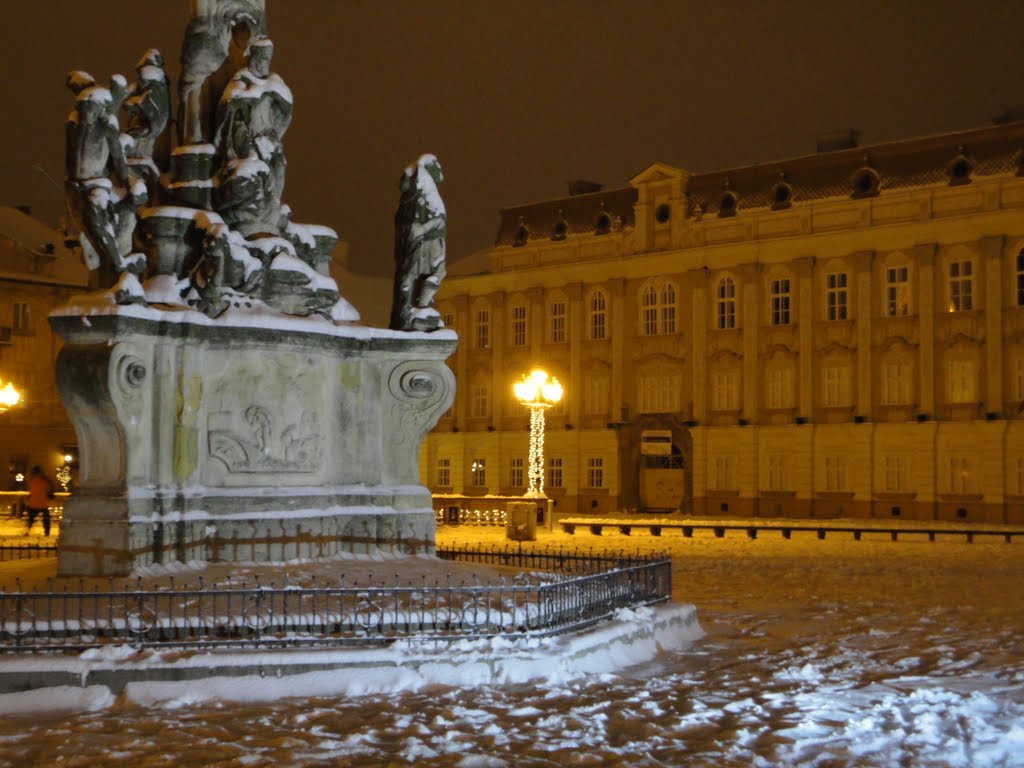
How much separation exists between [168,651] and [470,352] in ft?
161

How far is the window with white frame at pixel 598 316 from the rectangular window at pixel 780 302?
295 inches

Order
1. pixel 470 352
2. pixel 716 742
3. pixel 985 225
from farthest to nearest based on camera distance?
pixel 470 352
pixel 985 225
pixel 716 742

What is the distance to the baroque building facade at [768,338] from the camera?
4581 centimetres

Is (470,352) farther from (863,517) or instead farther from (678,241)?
(863,517)

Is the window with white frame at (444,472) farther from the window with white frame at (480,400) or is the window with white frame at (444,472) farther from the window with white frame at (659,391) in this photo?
the window with white frame at (659,391)

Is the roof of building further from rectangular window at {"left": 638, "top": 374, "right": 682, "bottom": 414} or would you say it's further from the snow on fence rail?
the snow on fence rail

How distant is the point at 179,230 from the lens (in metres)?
15.0

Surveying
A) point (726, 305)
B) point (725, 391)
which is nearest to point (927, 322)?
point (726, 305)

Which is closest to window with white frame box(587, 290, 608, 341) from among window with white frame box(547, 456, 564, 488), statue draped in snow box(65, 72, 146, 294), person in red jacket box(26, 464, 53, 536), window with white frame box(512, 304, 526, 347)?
window with white frame box(512, 304, 526, 347)

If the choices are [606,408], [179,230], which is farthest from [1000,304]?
[179,230]

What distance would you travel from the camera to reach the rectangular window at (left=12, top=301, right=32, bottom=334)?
183 feet

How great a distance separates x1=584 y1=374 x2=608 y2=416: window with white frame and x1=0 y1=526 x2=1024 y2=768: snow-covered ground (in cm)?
4005

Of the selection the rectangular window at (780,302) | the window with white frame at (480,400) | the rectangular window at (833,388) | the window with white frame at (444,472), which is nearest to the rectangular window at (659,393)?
the rectangular window at (780,302)

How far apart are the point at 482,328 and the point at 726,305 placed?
12.0 m
